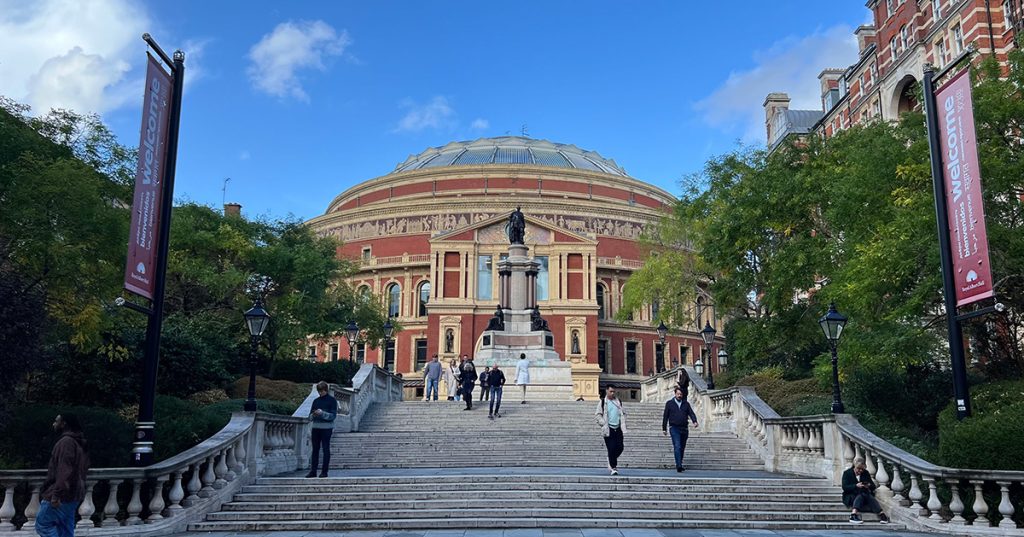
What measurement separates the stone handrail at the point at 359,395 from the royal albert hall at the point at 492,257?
1211 inches

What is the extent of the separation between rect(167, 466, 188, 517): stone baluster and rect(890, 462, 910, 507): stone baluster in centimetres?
1100

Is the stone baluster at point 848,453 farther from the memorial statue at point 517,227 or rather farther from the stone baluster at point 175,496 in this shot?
the memorial statue at point 517,227

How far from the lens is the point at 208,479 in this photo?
12586 mm

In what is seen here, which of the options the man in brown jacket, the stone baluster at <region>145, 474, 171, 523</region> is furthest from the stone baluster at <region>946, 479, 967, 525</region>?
the man in brown jacket

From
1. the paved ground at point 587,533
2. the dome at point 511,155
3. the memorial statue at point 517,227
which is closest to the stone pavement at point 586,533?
the paved ground at point 587,533

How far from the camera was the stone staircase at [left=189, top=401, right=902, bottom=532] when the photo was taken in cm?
1200

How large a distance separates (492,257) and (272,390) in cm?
3972

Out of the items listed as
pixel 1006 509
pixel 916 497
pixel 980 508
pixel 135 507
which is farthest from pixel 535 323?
pixel 1006 509

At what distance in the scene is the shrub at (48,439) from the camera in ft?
43.0

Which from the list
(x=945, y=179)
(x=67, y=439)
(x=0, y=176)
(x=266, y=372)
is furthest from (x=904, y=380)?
(x=266, y=372)

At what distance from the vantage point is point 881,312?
21.8m

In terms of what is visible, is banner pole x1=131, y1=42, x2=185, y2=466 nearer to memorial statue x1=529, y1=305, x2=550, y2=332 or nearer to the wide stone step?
the wide stone step

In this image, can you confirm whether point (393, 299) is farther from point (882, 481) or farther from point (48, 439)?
point (882, 481)

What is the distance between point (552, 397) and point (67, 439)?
970 inches
